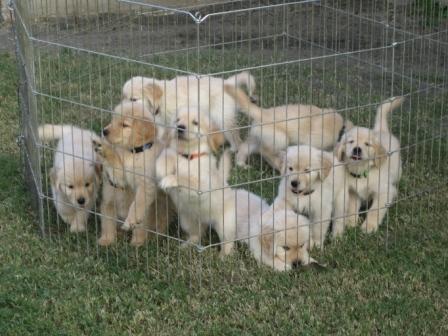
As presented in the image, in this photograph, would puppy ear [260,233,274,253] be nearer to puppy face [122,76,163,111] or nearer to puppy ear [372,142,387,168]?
puppy ear [372,142,387,168]

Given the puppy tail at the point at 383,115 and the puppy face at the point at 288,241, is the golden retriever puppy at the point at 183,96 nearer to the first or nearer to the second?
the puppy tail at the point at 383,115

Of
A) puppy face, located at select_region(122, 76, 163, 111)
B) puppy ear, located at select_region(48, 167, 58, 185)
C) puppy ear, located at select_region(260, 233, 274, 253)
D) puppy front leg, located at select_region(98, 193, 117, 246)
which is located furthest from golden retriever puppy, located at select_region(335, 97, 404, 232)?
puppy ear, located at select_region(48, 167, 58, 185)

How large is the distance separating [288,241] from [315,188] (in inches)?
17.8

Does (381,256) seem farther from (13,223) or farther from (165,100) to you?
(13,223)

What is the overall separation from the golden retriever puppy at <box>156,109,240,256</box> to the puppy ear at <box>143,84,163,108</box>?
1073mm

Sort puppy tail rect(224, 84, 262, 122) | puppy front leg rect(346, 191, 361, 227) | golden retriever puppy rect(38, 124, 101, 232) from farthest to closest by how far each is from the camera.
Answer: puppy tail rect(224, 84, 262, 122), puppy front leg rect(346, 191, 361, 227), golden retriever puppy rect(38, 124, 101, 232)

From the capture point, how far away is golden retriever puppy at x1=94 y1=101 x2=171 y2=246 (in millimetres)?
4602

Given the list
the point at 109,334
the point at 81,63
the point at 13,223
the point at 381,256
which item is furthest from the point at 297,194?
the point at 81,63

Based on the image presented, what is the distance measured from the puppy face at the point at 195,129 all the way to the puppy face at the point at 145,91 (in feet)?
3.47

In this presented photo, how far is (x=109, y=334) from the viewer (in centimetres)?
396

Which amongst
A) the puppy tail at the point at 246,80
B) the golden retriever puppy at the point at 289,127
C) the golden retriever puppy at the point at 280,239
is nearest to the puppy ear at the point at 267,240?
the golden retriever puppy at the point at 280,239

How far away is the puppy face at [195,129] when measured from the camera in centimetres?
436

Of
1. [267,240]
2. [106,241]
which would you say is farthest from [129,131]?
[267,240]

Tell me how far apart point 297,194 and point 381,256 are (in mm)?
554
